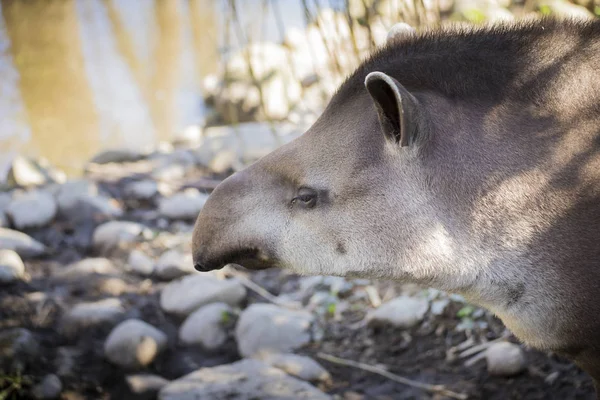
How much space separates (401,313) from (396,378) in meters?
0.62

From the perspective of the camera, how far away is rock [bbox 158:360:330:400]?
4117 millimetres

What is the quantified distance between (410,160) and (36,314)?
397 centimetres

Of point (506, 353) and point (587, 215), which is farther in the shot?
point (506, 353)

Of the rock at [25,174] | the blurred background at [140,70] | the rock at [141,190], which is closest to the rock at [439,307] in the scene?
the blurred background at [140,70]

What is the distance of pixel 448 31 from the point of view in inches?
119

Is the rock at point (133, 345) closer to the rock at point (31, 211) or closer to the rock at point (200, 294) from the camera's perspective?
the rock at point (200, 294)

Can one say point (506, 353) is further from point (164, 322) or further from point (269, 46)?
point (269, 46)

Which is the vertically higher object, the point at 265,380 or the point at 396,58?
the point at 396,58

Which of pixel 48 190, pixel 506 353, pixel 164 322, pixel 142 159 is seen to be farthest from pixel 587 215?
pixel 142 159

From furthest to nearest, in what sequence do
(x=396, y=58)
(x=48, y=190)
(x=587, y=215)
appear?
1. (x=48, y=190)
2. (x=396, y=58)
3. (x=587, y=215)

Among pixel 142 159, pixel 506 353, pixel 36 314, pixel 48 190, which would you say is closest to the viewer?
pixel 506 353

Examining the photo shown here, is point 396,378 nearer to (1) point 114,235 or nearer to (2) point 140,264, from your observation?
(2) point 140,264

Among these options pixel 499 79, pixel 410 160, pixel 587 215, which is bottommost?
pixel 587 215

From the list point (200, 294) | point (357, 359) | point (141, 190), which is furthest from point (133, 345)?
point (141, 190)
